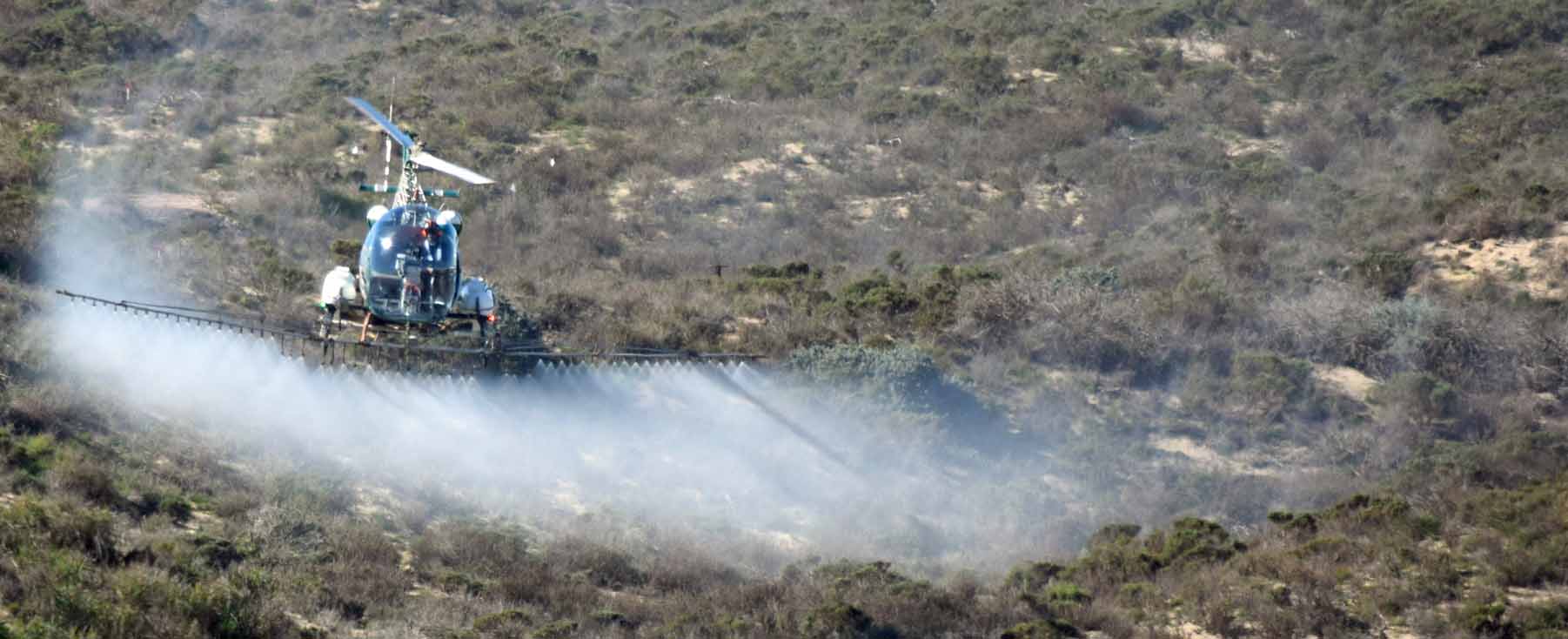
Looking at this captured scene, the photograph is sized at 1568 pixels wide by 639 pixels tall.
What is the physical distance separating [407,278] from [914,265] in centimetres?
1650

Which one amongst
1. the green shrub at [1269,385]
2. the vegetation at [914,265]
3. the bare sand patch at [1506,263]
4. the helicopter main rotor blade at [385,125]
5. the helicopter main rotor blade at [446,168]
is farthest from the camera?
the bare sand patch at [1506,263]

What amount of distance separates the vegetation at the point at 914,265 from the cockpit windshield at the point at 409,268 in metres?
2.87

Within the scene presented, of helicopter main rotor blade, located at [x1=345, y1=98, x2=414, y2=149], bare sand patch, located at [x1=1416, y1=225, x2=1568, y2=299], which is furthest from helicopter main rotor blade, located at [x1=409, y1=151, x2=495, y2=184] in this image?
bare sand patch, located at [x1=1416, y1=225, x2=1568, y2=299]

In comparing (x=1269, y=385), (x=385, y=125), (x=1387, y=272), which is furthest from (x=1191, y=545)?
(x=1387, y=272)

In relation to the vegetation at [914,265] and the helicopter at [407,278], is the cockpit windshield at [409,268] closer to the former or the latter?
the helicopter at [407,278]

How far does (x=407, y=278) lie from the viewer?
23.7m

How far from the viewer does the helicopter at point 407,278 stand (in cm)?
2370

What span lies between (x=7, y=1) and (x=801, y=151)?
26189 millimetres

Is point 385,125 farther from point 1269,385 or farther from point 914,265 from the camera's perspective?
point 1269,385

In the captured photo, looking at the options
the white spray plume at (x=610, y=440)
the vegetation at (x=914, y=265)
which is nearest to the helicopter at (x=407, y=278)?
the white spray plume at (x=610, y=440)

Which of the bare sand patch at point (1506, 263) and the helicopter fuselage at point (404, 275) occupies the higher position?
the bare sand patch at point (1506, 263)

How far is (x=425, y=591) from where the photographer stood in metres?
19.9

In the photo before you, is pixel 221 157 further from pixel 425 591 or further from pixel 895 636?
pixel 895 636

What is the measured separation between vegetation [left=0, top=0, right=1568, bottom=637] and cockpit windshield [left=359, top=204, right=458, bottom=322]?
9.40ft
